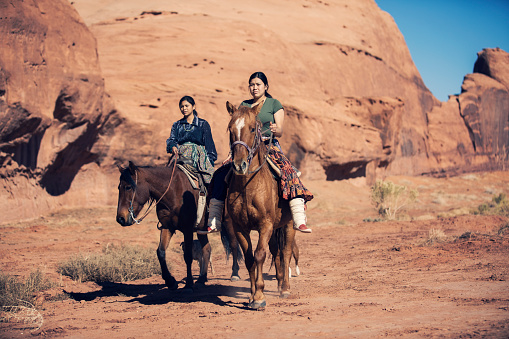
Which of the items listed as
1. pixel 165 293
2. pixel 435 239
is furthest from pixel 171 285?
pixel 435 239

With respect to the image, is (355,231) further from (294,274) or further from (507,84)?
(507,84)

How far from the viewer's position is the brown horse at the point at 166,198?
8289 millimetres

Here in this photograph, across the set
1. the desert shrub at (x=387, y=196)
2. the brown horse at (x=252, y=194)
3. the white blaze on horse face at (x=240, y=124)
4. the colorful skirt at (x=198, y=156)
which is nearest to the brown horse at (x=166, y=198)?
the colorful skirt at (x=198, y=156)

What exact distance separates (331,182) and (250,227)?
26.6m

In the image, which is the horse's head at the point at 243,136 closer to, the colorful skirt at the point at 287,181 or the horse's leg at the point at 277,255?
the colorful skirt at the point at 287,181

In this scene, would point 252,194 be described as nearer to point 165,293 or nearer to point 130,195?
point 130,195

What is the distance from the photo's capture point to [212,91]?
3072cm

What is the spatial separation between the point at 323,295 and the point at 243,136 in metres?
2.66

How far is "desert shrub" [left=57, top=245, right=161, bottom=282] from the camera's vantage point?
10.3 m

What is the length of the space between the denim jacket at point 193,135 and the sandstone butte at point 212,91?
1006 centimetres

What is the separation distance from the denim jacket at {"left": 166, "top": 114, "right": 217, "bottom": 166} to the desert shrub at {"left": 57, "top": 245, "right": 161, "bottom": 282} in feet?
8.78

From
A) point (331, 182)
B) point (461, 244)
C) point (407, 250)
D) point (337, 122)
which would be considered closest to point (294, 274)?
point (407, 250)

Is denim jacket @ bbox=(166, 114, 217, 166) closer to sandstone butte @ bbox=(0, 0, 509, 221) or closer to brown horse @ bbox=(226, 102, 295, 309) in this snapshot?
brown horse @ bbox=(226, 102, 295, 309)

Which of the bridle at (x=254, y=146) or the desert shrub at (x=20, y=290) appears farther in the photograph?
the desert shrub at (x=20, y=290)
